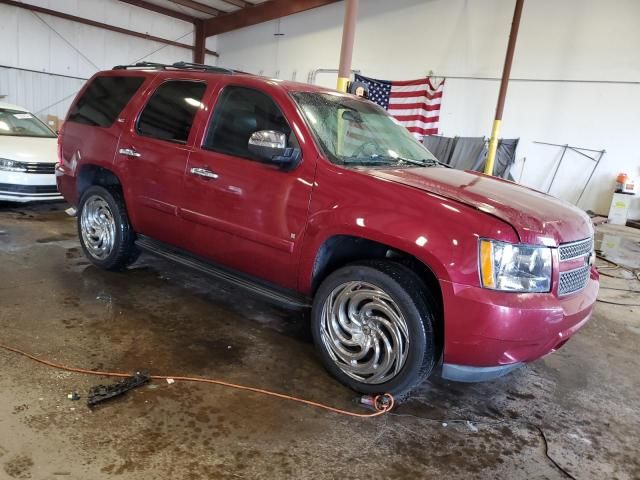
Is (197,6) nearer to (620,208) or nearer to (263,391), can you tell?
(620,208)

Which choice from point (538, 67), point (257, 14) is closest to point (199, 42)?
point (257, 14)

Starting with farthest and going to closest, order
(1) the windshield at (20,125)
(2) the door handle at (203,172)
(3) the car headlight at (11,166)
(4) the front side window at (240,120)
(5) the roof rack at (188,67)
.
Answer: (1) the windshield at (20,125)
(3) the car headlight at (11,166)
(5) the roof rack at (188,67)
(2) the door handle at (203,172)
(4) the front side window at (240,120)

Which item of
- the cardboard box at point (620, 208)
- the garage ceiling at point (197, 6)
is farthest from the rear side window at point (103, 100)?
the garage ceiling at point (197, 6)

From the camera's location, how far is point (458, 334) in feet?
7.84

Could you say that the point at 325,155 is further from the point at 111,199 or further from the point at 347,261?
the point at 111,199

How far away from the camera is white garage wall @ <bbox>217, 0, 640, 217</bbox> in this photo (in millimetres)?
10977

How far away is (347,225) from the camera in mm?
2656

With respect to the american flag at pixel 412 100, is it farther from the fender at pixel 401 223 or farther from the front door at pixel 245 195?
the fender at pixel 401 223

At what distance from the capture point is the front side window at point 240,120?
3.16m

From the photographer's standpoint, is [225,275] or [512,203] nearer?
[512,203]

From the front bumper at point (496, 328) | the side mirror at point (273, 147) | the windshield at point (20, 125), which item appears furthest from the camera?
the windshield at point (20, 125)

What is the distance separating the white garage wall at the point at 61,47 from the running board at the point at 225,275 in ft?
45.0

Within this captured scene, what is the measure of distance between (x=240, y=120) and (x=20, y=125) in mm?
5696

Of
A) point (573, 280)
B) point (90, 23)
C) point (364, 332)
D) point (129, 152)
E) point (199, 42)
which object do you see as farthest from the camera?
point (199, 42)
